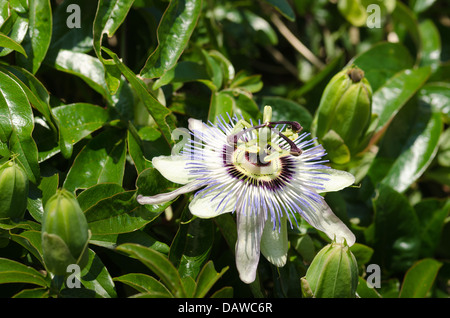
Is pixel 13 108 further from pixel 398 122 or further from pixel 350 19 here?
pixel 350 19

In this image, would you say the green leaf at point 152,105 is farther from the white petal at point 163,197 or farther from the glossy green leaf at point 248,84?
the glossy green leaf at point 248,84

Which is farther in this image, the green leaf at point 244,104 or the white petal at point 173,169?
the green leaf at point 244,104

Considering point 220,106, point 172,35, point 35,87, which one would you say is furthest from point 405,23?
point 35,87

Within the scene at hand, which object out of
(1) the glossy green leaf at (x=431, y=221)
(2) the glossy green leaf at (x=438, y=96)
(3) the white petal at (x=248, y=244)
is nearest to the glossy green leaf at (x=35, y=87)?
(3) the white petal at (x=248, y=244)

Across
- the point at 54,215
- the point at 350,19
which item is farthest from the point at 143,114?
the point at 350,19

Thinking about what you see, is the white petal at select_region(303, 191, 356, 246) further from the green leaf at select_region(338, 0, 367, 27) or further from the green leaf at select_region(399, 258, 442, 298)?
the green leaf at select_region(338, 0, 367, 27)

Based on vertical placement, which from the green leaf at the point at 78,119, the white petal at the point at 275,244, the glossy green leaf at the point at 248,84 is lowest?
the white petal at the point at 275,244

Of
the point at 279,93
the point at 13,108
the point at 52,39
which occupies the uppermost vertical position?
the point at 52,39

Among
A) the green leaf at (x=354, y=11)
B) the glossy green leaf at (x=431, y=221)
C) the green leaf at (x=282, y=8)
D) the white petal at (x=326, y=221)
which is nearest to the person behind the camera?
the white petal at (x=326, y=221)
